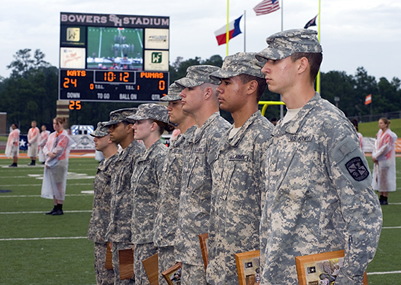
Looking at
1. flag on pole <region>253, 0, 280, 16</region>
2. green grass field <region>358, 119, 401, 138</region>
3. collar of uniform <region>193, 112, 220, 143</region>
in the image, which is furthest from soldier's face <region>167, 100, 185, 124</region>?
green grass field <region>358, 119, 401, 138</region>

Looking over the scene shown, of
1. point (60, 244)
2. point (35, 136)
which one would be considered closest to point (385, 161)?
point (60, 244)

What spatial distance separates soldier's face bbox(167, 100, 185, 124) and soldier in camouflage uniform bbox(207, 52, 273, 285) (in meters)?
1.10

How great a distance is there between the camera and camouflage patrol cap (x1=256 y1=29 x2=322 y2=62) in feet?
8.77

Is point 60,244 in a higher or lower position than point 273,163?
lower

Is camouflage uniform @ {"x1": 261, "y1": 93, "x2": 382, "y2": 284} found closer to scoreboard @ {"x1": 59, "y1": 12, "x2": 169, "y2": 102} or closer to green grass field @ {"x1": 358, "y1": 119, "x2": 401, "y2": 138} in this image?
scoreboard @ {"x1": 59, "y1": 12, "x2": 169, "y2": 102}

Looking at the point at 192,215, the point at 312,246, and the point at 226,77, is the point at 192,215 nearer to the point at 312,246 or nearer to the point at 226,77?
the point at 226,77

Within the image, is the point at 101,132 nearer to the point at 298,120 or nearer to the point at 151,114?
the point at 151,114

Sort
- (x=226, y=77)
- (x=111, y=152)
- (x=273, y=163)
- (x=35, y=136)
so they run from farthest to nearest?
1. (x=35, y=136)
2. (x=111, y=152)
3. (x=226, y=77)
4. (x=273, y=163)

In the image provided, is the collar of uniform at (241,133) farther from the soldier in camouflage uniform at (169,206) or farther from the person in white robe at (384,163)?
the person in white robe at (384,163)

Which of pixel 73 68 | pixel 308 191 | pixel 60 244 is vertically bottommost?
pixel 60 244

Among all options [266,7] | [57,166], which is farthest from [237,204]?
[266,7]

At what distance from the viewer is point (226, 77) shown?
3.50m

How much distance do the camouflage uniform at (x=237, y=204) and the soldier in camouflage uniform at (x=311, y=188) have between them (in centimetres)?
51

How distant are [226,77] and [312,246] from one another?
4.45ft
